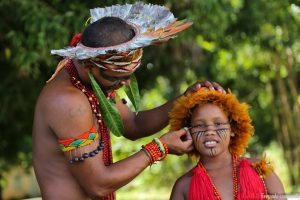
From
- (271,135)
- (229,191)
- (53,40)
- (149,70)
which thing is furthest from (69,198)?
(271,135)

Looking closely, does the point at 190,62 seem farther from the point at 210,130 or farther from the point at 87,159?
the point at 87,159

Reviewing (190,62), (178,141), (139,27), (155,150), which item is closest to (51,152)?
(155,150)

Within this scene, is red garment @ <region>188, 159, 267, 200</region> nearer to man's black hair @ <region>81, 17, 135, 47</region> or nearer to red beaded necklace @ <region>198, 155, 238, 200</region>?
red beaded necklace @ <region>198, 155, 238, 200</region>

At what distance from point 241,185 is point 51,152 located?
1.11m

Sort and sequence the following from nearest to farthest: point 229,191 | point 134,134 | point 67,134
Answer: point 67,134 → point 229,191 → point 134,134

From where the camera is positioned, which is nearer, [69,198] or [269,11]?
[69,198]

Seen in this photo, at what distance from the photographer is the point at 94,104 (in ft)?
12.2

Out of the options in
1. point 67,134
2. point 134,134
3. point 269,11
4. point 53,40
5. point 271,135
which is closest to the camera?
point 67,134

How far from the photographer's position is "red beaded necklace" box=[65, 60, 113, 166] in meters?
3.71

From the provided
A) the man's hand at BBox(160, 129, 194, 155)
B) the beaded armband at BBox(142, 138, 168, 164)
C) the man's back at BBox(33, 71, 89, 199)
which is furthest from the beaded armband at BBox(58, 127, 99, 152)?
the man's hand at BBox(160, 129, 194, 155)

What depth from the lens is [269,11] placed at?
874cm

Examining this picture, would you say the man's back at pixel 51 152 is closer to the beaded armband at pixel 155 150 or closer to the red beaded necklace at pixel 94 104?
the red beaded necklace at pixel 94 104

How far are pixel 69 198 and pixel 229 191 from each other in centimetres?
92

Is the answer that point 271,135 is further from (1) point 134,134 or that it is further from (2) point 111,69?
(2) point 111,69
